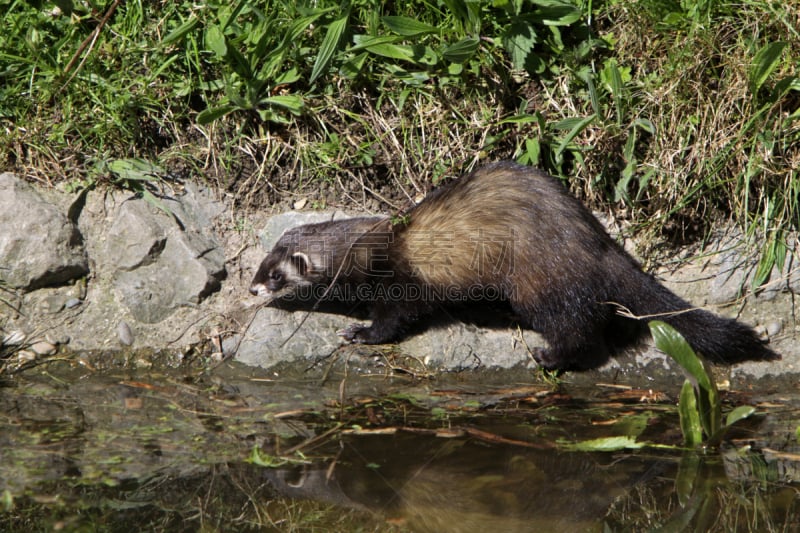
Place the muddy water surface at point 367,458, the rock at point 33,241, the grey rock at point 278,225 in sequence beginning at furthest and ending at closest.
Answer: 1. the grey rock at point 278,225
2. the rock at point 33,241
3. the muddy water surface at point 367,458

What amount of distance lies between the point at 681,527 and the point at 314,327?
277 centimetres

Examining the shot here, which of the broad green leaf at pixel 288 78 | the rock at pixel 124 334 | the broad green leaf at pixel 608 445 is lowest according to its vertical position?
the rock at pixel 124 334

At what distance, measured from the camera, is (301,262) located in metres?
5.52

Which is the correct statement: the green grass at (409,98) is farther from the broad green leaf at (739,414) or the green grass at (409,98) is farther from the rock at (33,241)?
the broad green leaf at (739,414)

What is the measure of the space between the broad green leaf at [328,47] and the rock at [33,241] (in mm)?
1915

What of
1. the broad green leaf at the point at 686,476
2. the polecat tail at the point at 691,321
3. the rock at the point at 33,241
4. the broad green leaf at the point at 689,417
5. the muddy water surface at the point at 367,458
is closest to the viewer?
the muddy water surface at the point at 367,458

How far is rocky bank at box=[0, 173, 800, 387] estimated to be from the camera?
5.28 meters

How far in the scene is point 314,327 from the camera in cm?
548

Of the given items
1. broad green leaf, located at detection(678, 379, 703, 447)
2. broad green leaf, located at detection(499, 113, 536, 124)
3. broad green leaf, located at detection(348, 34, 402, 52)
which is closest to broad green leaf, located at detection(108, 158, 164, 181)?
broad green leaf, located at detection(348, 34, 402, 52)

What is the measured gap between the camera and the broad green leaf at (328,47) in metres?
5.43

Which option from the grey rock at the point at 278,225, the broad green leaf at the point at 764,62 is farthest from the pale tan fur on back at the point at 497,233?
the broad green leaf at the point at 764,62

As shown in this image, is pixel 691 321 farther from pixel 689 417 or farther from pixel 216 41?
pixel 216 41

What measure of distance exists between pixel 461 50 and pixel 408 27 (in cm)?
39

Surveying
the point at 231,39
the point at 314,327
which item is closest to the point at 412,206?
the point at 314,327
